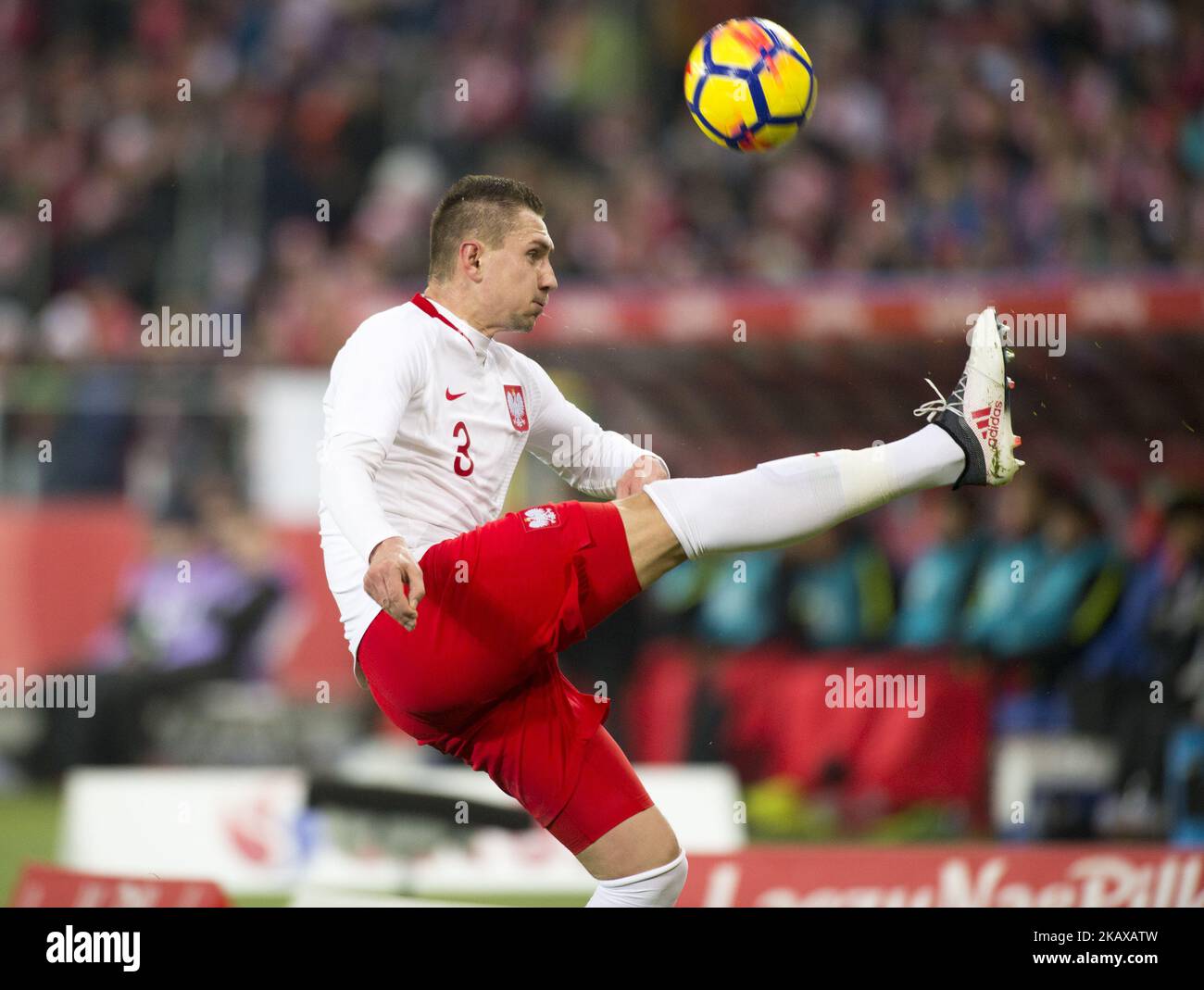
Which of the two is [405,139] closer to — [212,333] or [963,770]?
[212,333]

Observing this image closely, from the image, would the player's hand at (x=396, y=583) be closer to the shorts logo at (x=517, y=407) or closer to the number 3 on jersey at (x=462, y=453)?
the number 3 on jersey at (x=462, y=453)

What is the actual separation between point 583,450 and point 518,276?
0.63 metres

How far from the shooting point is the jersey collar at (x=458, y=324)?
463cm

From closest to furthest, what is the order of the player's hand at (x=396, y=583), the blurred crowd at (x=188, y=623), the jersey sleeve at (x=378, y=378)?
1. the player's hand at (x=396, y=583)
2. the jersey sleeve at (x=378, y=378)
3. the blurred crowd at (x=188, y=623)

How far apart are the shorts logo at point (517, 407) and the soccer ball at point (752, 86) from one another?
3.90 feet

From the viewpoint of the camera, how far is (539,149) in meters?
14.1

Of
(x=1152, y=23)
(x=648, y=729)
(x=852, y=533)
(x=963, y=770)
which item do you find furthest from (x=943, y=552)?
(x=1152, y=23)

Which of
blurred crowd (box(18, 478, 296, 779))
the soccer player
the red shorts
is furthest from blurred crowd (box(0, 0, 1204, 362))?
the red shorts

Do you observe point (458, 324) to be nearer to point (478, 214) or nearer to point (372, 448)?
point (478, 214)

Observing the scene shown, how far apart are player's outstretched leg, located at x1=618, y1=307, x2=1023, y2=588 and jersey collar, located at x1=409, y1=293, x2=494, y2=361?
0.63 m

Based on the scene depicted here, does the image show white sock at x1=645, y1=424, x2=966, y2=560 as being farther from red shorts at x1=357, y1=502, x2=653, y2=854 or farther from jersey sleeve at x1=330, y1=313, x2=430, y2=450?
jersey sleeve at x1=330, y1=313, x2=430, y2=450

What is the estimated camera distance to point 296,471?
32.3 ft

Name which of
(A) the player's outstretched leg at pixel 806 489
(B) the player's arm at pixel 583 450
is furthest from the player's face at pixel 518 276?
(A) the player's outstretched leg at pixel 806 489

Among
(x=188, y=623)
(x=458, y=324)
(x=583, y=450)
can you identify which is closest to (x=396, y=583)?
Result: (x=458, y=324)
